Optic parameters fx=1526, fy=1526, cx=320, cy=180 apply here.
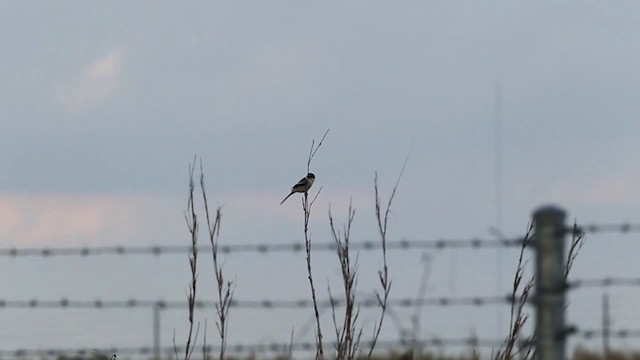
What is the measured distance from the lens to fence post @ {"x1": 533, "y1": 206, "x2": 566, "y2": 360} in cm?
A: 355

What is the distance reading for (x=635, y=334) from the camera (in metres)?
5.82

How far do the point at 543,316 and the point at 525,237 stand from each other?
98 centimetres

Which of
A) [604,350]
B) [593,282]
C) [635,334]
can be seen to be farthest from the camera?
[604,350]

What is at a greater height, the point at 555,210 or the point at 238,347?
the point at 555,210

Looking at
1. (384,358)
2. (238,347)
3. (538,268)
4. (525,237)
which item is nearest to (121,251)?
(238,347)

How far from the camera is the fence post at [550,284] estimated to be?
3553 millimetres

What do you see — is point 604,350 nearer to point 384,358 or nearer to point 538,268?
point 384,358

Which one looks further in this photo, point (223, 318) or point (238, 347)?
point (238, 347)

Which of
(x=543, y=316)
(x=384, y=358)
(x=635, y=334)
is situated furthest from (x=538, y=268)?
(x=384, y=358)

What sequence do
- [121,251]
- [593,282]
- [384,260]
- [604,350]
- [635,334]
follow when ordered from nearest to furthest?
[593,282] → [384,260] → [635,334] → [604,350] → [121,251]

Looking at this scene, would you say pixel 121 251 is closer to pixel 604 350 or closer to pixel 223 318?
pixel 604 350

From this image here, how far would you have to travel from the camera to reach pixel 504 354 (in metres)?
4.69

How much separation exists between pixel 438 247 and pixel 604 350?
36.9 inches

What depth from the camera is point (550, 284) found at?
3.56 meters
